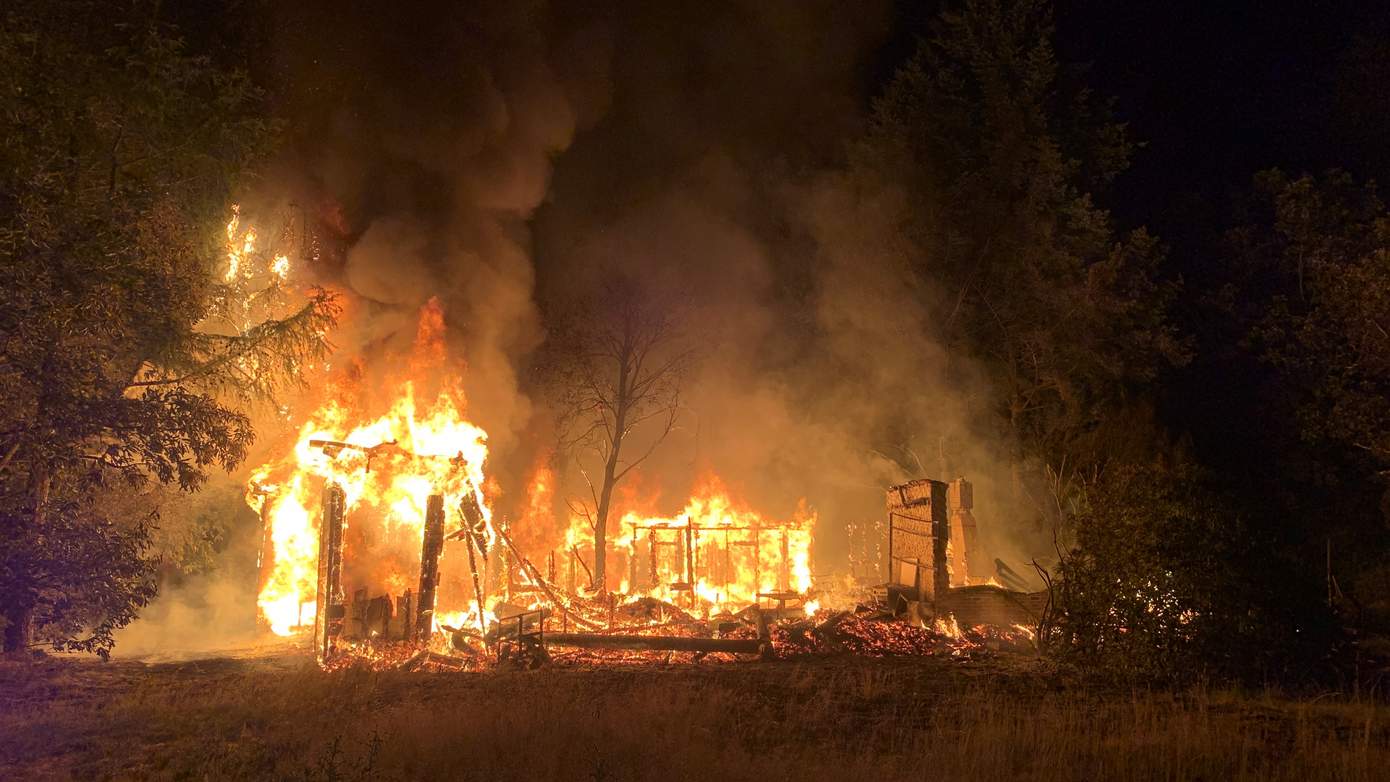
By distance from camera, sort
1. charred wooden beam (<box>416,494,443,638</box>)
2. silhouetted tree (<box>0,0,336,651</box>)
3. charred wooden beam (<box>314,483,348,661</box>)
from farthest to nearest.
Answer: charred wooden beam (<box>416,494,443,638</box>), charred wooden beam (<box>314,483,348,661</box>), silhouetted tree (<box>0,0,336,651</box>)

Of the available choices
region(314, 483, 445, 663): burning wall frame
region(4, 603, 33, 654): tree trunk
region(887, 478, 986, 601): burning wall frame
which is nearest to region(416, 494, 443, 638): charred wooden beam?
region(314, 483, 445, 663): burning wall frame

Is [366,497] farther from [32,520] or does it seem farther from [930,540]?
[930,540]

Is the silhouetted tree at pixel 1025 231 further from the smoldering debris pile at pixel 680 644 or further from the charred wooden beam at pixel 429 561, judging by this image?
the charred wooden beam at pixel 429 561

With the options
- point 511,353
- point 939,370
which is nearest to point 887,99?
point 939,370

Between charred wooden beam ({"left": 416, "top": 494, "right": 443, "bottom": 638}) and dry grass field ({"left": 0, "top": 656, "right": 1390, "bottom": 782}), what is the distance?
11.3ft

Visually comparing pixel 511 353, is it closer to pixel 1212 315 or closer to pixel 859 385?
pixel 859 385

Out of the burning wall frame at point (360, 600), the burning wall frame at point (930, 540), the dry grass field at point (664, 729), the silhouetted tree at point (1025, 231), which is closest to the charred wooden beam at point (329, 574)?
the burning wall frame at point (360, 600)

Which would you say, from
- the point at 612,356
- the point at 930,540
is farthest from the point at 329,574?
the point at 612,356

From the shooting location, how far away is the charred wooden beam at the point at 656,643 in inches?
599

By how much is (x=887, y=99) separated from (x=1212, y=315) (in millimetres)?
10986

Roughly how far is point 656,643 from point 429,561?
13.9ft

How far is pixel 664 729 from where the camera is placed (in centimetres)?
888

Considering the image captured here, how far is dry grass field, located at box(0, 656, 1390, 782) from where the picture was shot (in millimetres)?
7625

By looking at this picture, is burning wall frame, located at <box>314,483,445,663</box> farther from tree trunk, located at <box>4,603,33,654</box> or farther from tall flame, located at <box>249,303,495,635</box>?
tree trunk, located at <box>4,603,33,654</box>
